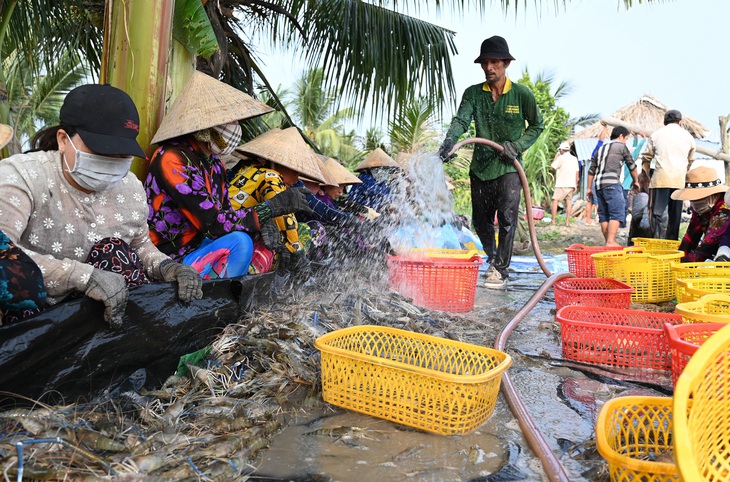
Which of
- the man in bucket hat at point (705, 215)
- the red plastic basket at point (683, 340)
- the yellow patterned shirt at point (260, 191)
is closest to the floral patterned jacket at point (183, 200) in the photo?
the yellow patterned shirt at point (260, 191)

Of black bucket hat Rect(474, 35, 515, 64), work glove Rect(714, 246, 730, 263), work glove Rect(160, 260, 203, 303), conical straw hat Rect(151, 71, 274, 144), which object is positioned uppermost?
black bucket hat Rect(474, 35, 515, 64)

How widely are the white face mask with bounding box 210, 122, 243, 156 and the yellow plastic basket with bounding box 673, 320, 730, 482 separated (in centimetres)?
271

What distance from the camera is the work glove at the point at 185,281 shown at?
248cm

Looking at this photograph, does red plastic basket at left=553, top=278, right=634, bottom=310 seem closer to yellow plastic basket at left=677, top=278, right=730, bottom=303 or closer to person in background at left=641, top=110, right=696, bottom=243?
yellow plastic basket at left=677, top=278, right=730, bottom=303

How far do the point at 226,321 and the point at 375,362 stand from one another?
961 millimetres

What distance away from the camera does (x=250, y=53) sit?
6.39 meters

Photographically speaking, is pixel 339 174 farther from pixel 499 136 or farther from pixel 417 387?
pixel 417 387

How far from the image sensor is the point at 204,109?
3.25 metres

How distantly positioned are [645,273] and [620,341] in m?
1.86

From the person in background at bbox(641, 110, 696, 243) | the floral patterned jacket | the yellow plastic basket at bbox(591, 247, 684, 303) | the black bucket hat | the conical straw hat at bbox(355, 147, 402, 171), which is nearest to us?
the floral patterned jacket

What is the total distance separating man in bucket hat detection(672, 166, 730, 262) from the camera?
469cm

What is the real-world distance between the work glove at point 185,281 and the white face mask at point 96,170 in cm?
46

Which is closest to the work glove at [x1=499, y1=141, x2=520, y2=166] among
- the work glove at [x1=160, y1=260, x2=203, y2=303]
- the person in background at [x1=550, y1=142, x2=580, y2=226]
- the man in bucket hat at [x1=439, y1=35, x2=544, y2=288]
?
the man in bucket hat at [x1=439, y1=35, x2=544, y2=288]

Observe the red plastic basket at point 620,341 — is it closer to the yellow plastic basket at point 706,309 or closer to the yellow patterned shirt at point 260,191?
the yellow plastic basket at point 706,309
